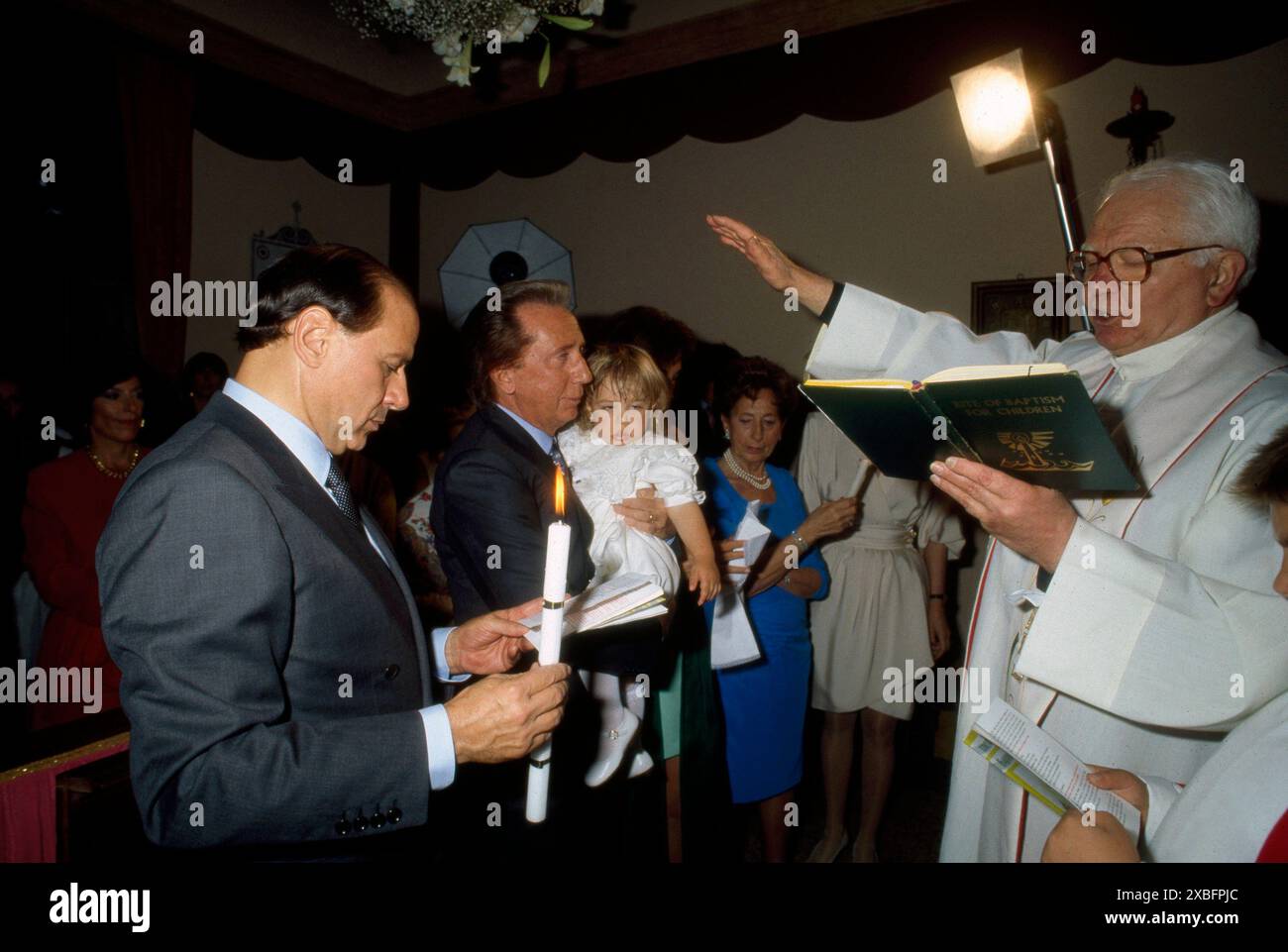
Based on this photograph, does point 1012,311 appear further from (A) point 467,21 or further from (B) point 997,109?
(A) point 467,21

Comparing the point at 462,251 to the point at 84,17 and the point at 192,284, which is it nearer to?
the point at 192,284

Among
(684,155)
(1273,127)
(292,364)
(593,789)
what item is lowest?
(593,789)

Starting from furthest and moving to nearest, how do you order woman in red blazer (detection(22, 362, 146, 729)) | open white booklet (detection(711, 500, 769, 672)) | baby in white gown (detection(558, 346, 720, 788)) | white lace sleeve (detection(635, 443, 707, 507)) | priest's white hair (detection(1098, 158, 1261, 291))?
1. woman in red blazer (detection(22, 362, 146, 729))
2. open white booklet (detection(711, 500, 769, 672))
3. white lace sleeve (detection(635, 443, 707, 507))
4. baby in white gown (detection(558, 346, 720, 788))
5. priest's white hair (detection(1098, 158, 1261, 291))

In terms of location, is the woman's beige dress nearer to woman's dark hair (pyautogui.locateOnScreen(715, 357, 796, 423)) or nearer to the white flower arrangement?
woman's dark hair (pyautogui.locateOnScreen(715, 357, 796, 423))

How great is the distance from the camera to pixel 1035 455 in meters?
1.55

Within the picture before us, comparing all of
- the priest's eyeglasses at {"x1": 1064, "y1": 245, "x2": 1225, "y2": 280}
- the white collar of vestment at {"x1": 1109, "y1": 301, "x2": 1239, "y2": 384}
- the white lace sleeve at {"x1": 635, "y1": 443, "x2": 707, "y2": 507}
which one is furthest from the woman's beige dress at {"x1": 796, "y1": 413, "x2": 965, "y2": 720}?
the priest's eyeglasses at {"x1": 1064, "y1": 245, "x2": 1225, "y2": 280}

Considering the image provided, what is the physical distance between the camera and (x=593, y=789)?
8.07 feet

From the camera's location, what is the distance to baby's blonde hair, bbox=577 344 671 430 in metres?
2.68

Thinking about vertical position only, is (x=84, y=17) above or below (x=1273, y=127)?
above

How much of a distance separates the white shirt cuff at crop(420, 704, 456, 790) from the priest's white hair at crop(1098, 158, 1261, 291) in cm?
192

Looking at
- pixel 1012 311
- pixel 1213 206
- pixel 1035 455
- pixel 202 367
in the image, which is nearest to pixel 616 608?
pixel 1035 455

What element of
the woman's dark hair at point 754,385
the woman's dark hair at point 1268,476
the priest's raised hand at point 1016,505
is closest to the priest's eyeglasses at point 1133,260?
the woman's dark hair at point 1268,476
